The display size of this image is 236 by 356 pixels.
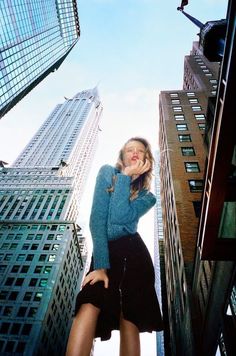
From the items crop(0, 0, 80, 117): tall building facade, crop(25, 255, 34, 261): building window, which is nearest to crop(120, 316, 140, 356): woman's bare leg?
crop(25, 255, 34, 261): building window

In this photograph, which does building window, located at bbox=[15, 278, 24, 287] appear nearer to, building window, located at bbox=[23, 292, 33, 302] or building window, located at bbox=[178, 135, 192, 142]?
building window, located at bbox=[23, 292, 33, 302]

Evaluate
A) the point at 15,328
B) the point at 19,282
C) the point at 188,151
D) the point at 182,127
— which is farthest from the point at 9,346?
the point at 182,127

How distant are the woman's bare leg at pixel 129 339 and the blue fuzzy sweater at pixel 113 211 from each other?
0.91 meters

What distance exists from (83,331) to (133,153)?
292 cm

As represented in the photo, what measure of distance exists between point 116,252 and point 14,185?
9695 cm

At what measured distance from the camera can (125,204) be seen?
4.35m

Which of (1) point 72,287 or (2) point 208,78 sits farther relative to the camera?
(1) point 72,287

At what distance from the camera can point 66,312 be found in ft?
219

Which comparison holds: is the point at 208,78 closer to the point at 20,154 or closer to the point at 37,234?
the point at 37,234

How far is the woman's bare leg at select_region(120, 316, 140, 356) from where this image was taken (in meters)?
3.48

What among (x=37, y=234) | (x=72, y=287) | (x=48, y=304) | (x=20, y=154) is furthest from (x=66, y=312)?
(x=20, y=154)

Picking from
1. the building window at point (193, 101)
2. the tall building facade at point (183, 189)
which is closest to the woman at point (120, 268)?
the tall building facade at point (183, 189)

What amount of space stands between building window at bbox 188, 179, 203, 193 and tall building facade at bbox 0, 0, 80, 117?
59.7 metres

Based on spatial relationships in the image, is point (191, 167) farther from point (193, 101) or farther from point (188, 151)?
point (193, 101)
